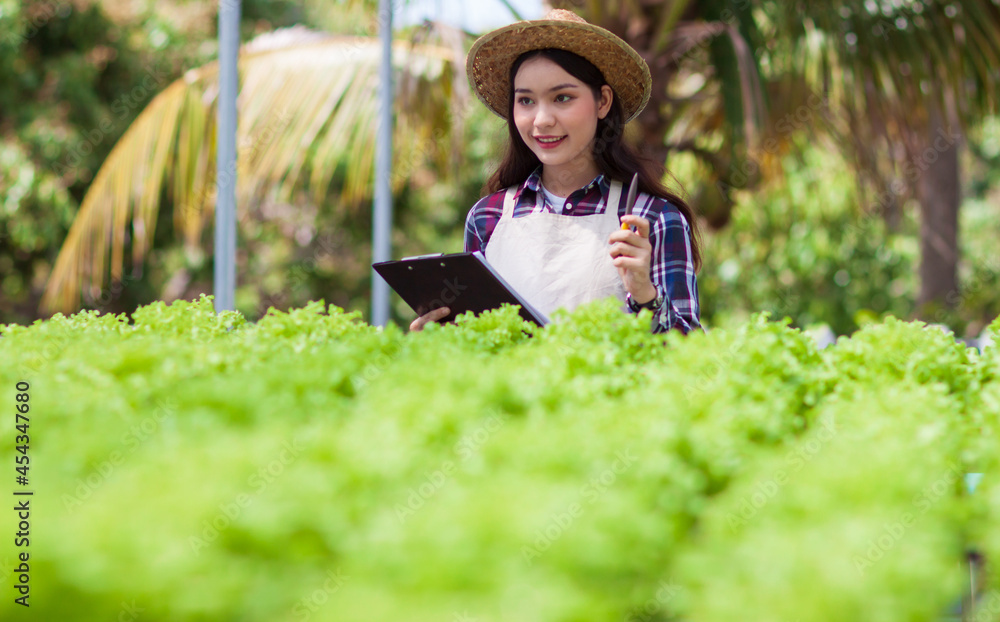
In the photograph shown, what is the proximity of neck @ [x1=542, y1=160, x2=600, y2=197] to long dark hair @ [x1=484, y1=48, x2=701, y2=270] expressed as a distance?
1.3 inches

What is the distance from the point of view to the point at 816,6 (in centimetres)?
551

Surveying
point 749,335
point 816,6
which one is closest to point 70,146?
point 816,6

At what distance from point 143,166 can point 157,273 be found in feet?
19.3

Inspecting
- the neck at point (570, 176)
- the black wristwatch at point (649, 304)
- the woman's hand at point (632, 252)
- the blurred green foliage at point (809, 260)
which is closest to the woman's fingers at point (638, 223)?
the woman's hand at point (632, 252)

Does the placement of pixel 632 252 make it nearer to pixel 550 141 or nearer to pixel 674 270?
pixel 674 270

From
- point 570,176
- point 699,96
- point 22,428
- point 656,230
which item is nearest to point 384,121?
point 699,96

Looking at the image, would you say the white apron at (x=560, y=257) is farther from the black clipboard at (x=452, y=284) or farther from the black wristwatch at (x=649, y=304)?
the black clipboard at (x=452, y=284)

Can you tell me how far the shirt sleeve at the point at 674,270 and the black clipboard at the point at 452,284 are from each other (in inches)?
15.0

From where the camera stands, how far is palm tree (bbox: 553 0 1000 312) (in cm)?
512

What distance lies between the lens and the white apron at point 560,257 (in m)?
2.70

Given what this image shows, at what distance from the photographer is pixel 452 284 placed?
2451mm

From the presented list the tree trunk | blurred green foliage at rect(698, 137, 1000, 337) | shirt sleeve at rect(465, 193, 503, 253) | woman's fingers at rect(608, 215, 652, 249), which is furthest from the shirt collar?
blurred green foliage at rect(698, 137, 1000, 337)

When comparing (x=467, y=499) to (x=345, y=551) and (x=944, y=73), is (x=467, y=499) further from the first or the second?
(x=944, y=73)

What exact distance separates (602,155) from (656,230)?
0.35 metres
